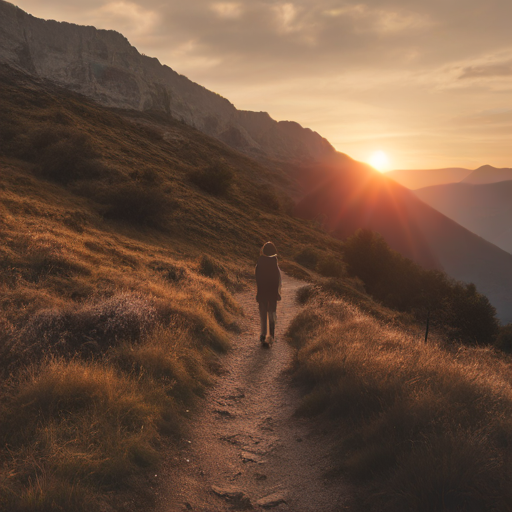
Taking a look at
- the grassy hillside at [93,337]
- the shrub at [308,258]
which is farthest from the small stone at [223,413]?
the shrub at [308,258]

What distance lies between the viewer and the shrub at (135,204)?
23.1 meters

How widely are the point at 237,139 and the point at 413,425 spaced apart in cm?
17037

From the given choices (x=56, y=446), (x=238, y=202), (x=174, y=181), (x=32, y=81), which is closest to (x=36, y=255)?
(x=56, y=446)

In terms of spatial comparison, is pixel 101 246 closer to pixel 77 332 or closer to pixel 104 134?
pixel 77 332

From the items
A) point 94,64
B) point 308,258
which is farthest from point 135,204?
point 94,64

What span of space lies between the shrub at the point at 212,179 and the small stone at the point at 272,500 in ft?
146

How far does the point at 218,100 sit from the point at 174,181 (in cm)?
17399

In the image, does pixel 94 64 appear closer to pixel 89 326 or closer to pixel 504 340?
pixel 504 340

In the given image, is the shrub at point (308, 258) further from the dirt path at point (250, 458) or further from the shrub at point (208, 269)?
the dirt path at point (250, 458)

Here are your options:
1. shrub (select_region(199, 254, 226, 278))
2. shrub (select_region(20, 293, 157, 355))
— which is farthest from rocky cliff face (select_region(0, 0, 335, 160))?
shrub (select_region(20, 293, 157, 355))

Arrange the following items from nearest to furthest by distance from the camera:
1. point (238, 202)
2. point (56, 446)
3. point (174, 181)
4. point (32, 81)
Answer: point (56, 446)
point (174, 181)
point (238, 202)
point (32, 81)

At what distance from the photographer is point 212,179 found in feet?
154

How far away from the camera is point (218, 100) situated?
197 metres

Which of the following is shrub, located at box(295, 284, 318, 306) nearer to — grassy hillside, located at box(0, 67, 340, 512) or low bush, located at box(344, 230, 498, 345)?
grassy hillside, located at box(0, 67, 340, 512)
